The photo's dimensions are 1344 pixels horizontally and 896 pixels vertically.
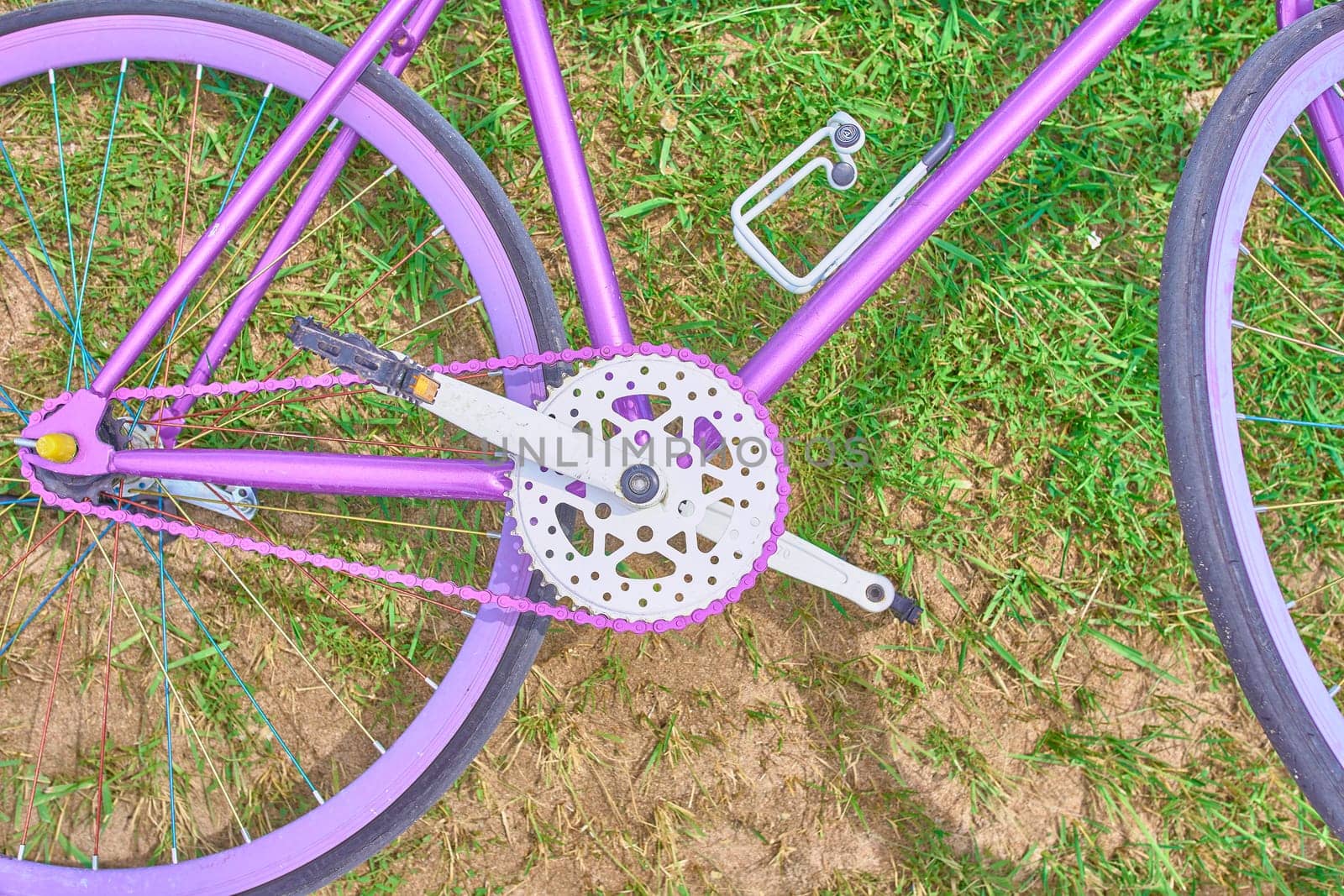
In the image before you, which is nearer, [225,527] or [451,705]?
[451,705]

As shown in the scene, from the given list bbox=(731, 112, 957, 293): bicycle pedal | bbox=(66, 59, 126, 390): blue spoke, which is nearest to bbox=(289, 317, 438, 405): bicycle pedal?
bbox=(731, 112, 957, 293): bicycle pedal

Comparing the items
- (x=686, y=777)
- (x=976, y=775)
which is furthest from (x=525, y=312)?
(x=976, y=775)

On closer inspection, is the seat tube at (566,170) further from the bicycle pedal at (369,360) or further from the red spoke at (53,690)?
the red spoke at (53,690)

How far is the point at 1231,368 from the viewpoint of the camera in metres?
1.42

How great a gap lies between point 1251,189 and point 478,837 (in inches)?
77.1

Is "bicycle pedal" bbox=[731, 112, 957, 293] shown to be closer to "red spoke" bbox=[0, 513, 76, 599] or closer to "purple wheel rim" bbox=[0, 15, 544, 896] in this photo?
"purple wheel rim" bbox=[0, 15, 544, 896]

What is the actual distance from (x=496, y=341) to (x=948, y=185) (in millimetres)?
823

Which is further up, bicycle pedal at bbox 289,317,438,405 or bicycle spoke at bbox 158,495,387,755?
bicycle pedal at bbox 289,317,438,405

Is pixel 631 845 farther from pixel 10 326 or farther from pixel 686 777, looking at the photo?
pixel 10 326

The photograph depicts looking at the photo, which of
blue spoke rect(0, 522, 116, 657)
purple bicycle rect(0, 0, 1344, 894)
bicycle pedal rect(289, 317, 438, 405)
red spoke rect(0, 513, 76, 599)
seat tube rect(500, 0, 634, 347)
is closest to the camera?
bicycle pedal rect(289, 317, 438, 405)

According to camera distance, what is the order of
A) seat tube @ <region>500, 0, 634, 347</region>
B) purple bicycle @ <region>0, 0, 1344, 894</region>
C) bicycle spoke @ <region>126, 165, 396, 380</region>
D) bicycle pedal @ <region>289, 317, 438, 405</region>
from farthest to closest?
1. bicycle spoke @ <region>126, 165, 396, 380</region>
2. seat tube @ <region>500, 0, 634, 347</region>
3. purple bicycle @ <region>0, 0, 1344, 894</region>
4. bicycle pedal @ <region>289, 317, 438, 405</region>

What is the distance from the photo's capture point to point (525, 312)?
1.59m

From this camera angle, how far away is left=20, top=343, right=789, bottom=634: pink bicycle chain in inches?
56.4

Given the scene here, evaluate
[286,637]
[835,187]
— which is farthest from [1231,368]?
[286,637]
